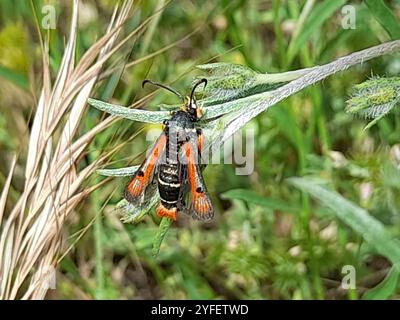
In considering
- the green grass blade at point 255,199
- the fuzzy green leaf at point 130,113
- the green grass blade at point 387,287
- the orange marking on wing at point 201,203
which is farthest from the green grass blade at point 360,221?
the fuzzy green leaf at point 130,113

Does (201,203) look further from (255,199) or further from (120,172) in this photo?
(255,199)

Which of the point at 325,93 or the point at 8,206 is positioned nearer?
the point at 8,206

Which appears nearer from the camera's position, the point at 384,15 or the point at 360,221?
the point at 384,15

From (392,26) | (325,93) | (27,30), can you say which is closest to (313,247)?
(325,93)

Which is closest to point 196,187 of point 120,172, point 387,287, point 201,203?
point 201,203
